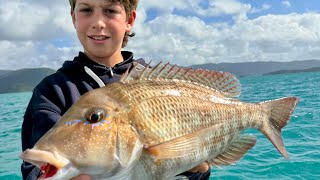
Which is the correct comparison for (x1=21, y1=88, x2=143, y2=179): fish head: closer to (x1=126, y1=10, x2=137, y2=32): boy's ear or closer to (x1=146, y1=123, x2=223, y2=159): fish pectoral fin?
(x1=146, y1=123, x2=223, y2=159): fish pectoral fin

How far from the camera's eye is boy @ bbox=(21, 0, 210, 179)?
304cm

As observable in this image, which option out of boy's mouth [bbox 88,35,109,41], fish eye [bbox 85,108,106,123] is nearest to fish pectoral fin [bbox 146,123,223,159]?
fish eye [bbox 85,108,106,123]

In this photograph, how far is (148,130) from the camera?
93.0 inches

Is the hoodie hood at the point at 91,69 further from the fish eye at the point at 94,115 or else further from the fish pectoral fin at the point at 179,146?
the fish pectoral fin at the point at 179,146

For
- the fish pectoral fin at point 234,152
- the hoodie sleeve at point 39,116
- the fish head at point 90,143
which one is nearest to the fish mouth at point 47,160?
the fish head at point 90,143

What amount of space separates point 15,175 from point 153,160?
1094 cm

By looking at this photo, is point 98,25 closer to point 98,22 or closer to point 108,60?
point 98,22

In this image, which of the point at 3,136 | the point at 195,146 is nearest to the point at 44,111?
the point at 195,146

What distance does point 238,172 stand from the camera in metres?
10.9

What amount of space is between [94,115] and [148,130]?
1.21 feet

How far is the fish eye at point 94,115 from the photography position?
2.31m

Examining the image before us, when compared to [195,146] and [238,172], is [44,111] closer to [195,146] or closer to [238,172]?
[195,146]

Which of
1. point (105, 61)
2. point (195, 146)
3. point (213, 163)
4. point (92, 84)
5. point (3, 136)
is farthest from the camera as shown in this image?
point (3, 136)

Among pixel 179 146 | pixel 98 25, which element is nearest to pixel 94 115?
pixel 179 146
